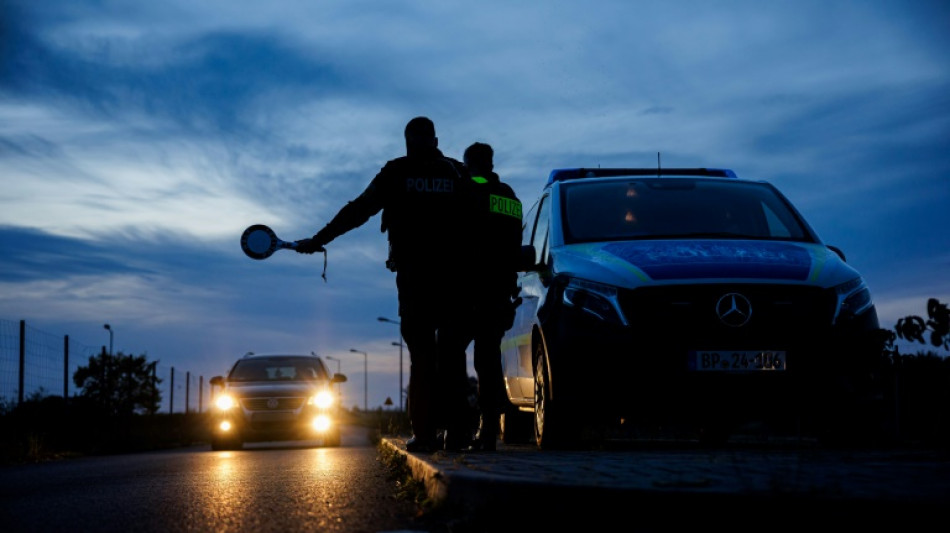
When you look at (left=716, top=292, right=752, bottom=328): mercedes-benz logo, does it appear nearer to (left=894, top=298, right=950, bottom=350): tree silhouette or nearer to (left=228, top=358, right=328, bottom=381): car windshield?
(left=894, top=298, right=950, bottom=350): tree silhouette

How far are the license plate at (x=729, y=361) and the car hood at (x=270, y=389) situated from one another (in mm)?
13481

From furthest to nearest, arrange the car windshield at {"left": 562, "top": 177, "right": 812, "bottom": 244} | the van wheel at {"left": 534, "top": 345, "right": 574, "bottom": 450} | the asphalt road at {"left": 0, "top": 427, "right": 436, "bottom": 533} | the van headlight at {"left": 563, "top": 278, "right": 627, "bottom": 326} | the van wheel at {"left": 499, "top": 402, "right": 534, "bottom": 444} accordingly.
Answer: the van wheel at {"left": 499, "top": 402, "right": 534, "bottom": 444} → the car windshield at {"left": 562, "top": 177, "right": 812, "bottom": 244} → the van wheel at {"left": 534, "top": 345, "right": 574, "bottom": 450} → the van headlight at {"left": 563, "top": 278, "right": 627, "bottom": 326} → the asphalt road at {"left": 0, "top": 427, "right": 436, "bottom": 533}

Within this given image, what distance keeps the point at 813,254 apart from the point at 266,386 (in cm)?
1353

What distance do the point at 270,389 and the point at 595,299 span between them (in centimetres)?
1318

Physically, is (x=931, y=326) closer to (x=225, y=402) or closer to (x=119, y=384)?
(x=225, y=402)

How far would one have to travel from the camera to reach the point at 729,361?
7086 mm

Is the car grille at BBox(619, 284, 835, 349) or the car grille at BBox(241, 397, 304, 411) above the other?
the car grille at BBox(619, 284, 835, 349)

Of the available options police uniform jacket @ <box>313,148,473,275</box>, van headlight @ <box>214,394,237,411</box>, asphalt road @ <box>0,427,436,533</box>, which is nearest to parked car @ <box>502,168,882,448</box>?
police uniform jacket @ <box>313,148,473,275</box>

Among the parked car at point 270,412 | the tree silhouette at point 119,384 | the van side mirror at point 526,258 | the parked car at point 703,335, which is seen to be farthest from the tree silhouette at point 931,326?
the tree silhouette at point 119,384

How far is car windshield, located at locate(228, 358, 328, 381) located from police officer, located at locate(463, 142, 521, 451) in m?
12.4

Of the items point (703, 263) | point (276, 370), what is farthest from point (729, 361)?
point (276, 370)

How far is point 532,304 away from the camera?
8.59 metres

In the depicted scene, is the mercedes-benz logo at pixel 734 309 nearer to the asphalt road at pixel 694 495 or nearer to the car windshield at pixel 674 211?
the car windshield at pixel 674 211

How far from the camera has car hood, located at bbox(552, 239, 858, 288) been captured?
722 cm
